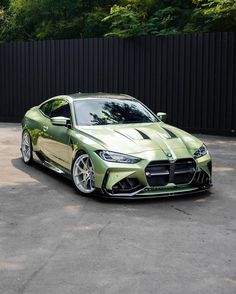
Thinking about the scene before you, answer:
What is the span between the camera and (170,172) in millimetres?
7461

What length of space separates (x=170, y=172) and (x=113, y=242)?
1979 mm

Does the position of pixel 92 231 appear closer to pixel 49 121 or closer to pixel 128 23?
pixel 49 121

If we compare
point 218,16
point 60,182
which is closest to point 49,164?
point 60,182

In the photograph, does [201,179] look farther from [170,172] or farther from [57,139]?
[57,139]

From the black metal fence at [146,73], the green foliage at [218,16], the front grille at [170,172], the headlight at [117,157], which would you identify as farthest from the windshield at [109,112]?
the green foliage at [218,16]

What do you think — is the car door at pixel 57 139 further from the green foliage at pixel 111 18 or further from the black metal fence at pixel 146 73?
the green foliage at pixel 111 18

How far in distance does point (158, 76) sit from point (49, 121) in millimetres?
6469

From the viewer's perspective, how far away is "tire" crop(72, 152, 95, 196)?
7.74m

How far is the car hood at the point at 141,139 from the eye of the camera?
7.61 meters

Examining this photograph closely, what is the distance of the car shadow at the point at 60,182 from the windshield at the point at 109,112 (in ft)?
3.41

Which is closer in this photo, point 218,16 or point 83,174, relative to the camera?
point 83,174

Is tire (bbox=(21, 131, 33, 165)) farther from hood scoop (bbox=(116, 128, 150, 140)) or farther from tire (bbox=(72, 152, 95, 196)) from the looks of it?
hood scoop (bbox=(116, 128, 150, 140))

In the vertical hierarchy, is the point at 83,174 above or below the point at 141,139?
below

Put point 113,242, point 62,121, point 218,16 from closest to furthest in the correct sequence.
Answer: point 113,242 < point 62,121 < point 218,16
